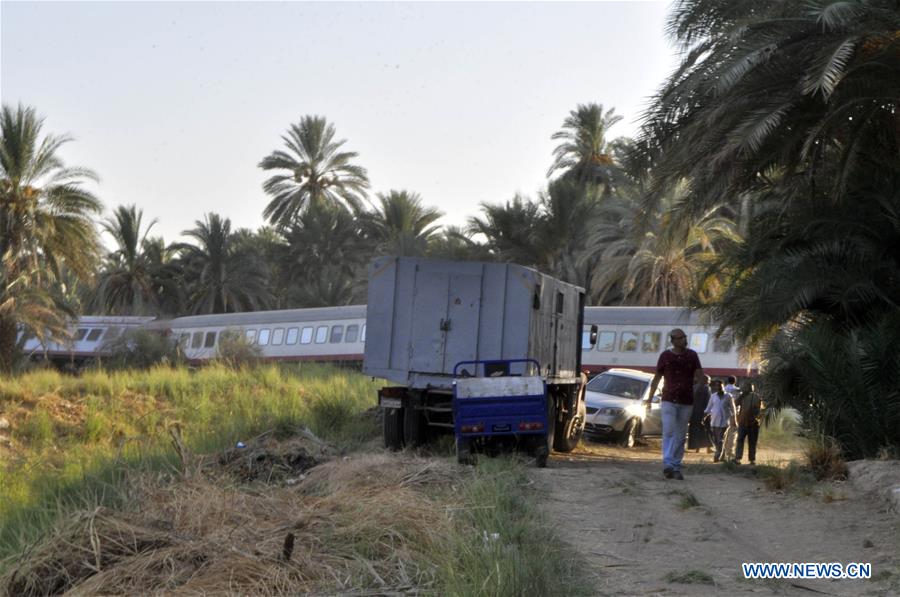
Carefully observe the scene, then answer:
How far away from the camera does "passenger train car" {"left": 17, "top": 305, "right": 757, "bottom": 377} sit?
3369cm

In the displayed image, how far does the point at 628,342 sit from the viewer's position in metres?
34.8

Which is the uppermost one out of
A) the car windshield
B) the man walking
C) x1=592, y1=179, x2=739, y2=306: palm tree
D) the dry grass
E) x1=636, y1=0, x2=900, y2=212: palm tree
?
x1=592, y1=179, x2=739, y2=306: palm tree

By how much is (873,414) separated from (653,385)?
2.58 m

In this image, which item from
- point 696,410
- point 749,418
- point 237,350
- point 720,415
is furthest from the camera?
point 237,350

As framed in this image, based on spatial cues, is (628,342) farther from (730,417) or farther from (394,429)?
(394,429)

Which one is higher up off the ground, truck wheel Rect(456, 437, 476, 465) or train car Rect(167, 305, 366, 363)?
train car Rect(167, 305, 366, 363)

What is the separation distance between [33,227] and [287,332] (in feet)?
44.4

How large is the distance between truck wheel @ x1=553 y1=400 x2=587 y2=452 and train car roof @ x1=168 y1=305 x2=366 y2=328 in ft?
65.8

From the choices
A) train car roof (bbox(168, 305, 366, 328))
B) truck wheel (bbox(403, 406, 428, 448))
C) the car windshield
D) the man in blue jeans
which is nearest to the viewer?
the man in blue jeans

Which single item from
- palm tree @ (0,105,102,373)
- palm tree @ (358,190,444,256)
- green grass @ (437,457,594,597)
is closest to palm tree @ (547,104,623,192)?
palm tree @ (358,190,444,256)

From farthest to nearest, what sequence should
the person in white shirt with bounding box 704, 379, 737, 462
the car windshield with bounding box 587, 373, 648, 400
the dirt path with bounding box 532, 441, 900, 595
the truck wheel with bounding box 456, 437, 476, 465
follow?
the car windshield with bounding box 587, 373, 648, 400 < the person in white shirt with bounding box 704, 379, 737, 462 < the truck wheel with bounding box 456, 437, 476, 465 < the dirt path with bounding box 532, 441, 900, 595

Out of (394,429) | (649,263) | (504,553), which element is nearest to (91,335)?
(649,263)

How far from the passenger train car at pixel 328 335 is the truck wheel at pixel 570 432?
35.1 ft

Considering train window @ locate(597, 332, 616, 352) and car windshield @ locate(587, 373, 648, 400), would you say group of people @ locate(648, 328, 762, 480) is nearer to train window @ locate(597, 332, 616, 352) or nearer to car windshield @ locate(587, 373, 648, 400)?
car windshield @ locate(587, 373, 648, 400)
